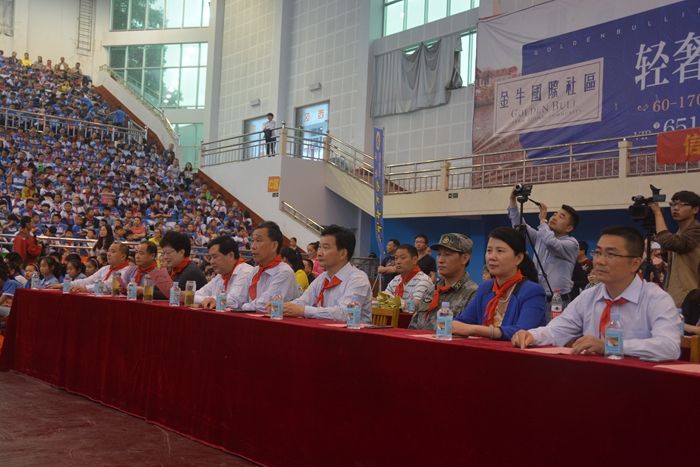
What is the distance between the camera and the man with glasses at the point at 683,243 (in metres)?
4.51

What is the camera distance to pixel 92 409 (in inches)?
194

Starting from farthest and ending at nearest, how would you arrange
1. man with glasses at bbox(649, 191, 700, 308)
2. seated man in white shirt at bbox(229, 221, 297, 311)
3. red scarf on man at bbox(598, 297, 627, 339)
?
seated man in white shirt at bbox(229, 221, 297, 311), man with glasses at bbox(649, 191, 700, 308), red scarf on man at bbox(598, 297, 627, 339)

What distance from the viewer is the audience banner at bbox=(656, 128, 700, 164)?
31.6ft

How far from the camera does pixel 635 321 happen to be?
8.91 ft

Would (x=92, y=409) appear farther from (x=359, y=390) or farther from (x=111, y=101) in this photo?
(x=111, y=101)

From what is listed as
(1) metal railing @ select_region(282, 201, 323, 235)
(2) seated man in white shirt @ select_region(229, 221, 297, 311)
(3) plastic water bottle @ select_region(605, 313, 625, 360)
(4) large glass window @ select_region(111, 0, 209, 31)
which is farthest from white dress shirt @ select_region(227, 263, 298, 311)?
(4) large glass window @ select_region(111, 0, 209, 31)

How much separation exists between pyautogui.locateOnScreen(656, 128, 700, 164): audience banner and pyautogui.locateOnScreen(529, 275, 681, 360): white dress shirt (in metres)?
7.79

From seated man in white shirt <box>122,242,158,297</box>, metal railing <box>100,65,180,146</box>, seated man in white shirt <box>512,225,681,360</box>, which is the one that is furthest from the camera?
metal railing <box>100,65,180,146</box>

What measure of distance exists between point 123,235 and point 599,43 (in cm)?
888

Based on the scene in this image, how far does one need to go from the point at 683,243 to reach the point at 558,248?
83 cm

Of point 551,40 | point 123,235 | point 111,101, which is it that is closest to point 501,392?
point 123,235

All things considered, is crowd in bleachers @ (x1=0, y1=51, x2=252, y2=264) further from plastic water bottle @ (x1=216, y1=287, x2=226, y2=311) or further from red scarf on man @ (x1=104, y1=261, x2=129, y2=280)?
plastic water bottle @ (x1=216, y1=287, x2=226, y2=311)

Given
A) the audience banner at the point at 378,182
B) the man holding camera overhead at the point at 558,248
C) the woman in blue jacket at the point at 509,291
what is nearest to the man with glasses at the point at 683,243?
the man holding camera overhead at the point at 558,248

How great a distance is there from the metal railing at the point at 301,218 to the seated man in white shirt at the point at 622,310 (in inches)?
510
